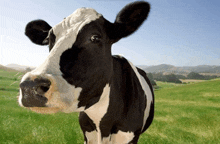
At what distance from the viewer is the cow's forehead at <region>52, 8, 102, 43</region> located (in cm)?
204

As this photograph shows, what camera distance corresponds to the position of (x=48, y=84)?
1543mm

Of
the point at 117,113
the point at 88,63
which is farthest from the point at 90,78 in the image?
the point at 117,113

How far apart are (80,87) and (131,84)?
4.46 feet

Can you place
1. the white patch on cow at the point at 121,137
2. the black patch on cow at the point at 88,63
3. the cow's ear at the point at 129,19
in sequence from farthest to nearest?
1. the white patch on cow at the point at 121,137
2. the cow's ear at the point at 129,19
3. the black patch on cow at the point at 88,63

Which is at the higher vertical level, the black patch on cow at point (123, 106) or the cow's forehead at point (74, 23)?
the cow's forehead at point (74, 23)

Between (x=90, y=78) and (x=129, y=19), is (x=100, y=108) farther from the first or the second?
A: (x=129, y=19)

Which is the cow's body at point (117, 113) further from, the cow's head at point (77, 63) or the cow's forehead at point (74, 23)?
the cow's forehead at point (74, 23)

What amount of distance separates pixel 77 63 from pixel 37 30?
6.32ft

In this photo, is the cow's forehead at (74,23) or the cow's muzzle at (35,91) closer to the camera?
the cow's muzzle at (35,91)

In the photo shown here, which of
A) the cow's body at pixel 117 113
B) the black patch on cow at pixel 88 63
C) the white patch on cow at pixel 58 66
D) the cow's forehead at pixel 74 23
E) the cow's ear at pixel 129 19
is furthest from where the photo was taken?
the cow's body at pixel 117 113

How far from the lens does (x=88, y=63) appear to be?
2.02 m

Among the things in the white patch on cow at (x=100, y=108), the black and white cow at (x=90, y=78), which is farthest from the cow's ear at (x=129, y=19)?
the white patch on cow at (x=100, y=108)

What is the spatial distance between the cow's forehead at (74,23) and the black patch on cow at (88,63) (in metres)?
0.07

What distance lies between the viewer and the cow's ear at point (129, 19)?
8.00 ft
